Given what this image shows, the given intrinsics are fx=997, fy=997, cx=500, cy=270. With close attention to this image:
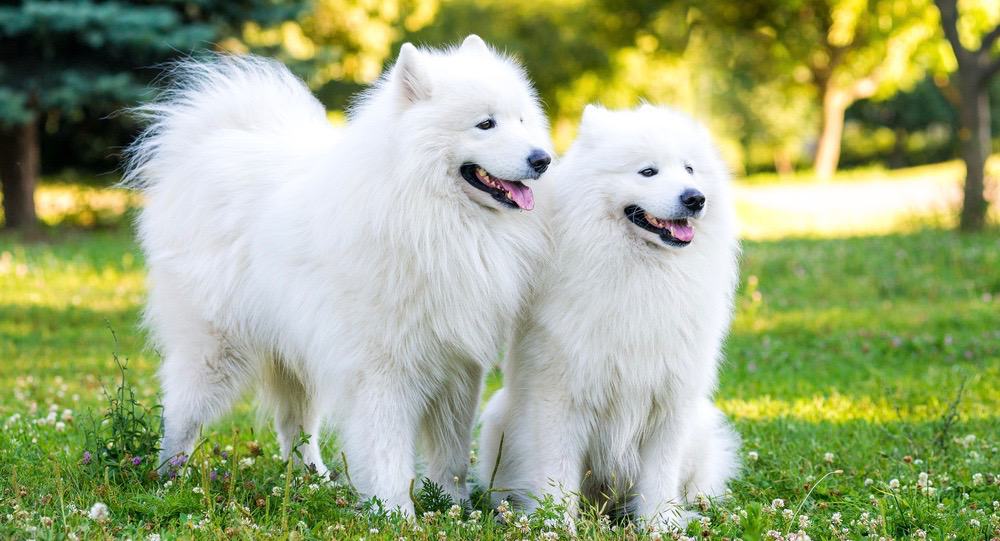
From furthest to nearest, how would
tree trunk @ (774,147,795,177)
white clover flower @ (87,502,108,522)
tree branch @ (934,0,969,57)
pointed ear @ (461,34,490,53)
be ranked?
1. tree trunk @ (774,147,795,177)
2. tree branch @ (934,0,969,57)
3. pointed ear @ (461,34,490,53)
4. white clover flower @ (87,502,108,522)

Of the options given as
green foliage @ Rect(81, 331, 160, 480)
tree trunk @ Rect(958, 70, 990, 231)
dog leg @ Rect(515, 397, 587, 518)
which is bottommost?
tree trunk @ Rect(958, 70, 990, 231)

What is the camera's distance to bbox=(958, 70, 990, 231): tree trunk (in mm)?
12148

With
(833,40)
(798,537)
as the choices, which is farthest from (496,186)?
(833,40)

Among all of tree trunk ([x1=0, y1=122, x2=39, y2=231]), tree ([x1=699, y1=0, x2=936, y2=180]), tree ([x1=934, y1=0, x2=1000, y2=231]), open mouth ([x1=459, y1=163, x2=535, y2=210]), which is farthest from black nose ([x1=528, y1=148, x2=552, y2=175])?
tree ([x1=699, y1=0, x2=936, y2=180])

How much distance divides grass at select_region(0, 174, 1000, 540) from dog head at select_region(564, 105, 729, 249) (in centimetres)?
113

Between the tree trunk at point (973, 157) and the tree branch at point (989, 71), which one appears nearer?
the tree branch at point (989, 71)

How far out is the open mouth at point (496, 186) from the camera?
3.82m

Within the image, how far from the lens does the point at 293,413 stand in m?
4.98

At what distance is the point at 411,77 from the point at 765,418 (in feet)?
10.4

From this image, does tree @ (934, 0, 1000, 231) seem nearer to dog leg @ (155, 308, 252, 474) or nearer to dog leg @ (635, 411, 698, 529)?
dog leg @ (635, 411, 698, 529)

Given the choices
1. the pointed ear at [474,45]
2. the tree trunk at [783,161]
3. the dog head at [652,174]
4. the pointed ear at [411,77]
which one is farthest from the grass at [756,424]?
the tree trunk at [783,161]

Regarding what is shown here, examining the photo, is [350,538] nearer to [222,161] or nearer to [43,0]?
[222,161]

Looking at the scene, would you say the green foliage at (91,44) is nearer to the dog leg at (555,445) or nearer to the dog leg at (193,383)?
the dog leg at (193,383)

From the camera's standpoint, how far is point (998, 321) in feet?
26.7
